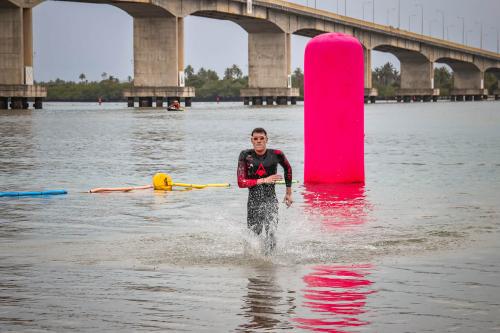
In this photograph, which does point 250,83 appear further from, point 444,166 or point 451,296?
point 451,296

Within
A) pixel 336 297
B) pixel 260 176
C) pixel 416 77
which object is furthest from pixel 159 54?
pixel 336 297

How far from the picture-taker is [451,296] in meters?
10.1

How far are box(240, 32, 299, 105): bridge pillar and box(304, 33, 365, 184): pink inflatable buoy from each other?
10936 cm

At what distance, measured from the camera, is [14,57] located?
302ft

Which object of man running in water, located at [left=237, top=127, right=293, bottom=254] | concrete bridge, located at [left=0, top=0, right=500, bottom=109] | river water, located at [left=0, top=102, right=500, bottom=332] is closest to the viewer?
river water, located at [left=0, top=102, right=500, bottom=332]

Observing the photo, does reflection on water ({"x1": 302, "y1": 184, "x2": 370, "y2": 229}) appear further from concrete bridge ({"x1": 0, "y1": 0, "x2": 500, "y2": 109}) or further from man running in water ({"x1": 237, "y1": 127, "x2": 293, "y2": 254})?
concrete bridge ({"x1": 0, "y1": 0, "x2": 500, "y2": 109})

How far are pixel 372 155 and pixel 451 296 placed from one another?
2334cm

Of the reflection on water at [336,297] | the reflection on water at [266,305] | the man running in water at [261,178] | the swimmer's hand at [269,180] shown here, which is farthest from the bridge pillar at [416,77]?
the reflection on water at [266,305]

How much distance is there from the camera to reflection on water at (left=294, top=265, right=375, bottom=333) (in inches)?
351

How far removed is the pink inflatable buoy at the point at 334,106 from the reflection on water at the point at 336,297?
918 centimetres

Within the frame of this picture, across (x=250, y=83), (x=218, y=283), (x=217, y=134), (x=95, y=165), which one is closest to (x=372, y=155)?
(x=95, y=165)

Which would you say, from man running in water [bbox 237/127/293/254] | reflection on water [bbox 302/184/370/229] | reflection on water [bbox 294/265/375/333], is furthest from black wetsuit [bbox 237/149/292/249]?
reflection on water [bbox 302/184/370/229]

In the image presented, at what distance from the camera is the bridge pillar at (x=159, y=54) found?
110688mm

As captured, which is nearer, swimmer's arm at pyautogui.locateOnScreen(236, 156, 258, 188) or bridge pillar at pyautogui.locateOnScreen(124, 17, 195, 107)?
swimmer's arm at pyautogui.locateOnScreen(236, 156, 258, 188)
